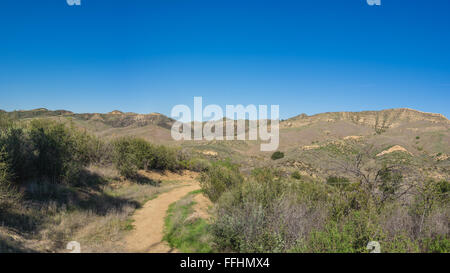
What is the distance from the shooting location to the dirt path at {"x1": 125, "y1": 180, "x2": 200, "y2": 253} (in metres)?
6.79

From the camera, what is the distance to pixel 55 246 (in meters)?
6.07

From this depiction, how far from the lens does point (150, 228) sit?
27.5ft

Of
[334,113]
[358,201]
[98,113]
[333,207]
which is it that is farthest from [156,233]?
[98,113]

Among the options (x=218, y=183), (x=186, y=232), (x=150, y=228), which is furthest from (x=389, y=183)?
(x=150, y=228)

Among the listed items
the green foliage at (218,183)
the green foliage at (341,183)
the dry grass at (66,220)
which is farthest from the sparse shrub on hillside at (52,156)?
the green foliage at (341,183)

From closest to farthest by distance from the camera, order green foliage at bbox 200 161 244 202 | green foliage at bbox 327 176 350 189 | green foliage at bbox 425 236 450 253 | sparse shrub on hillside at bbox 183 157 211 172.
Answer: green foliage at bbox 425 236 450 253 → green foliage at bbox 327 176 350 189 → green foliage at bbox 200 161 244 202 → sparse shrub on hillside at bbox 183 157 211 172

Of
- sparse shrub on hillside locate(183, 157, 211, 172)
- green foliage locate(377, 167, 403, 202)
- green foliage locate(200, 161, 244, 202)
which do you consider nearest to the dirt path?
green foliage locate(200, 161, 244, 202)

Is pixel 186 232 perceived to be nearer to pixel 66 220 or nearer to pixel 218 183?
pixel 66 220

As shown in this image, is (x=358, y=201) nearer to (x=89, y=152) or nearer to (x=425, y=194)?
(x=425, y=194)

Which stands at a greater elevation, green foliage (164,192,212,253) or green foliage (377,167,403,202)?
green foliage (377,167,403,202)

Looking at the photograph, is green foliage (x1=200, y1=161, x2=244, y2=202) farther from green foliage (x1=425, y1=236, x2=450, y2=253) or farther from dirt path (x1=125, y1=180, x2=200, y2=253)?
green foliage (x1=425, y1=236, x2=450, y2=253)

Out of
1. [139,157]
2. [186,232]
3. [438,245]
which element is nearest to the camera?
[438,245]

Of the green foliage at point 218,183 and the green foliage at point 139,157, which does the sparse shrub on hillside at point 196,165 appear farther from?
the green foliage at point 218,183

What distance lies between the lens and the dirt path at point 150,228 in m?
6.79
